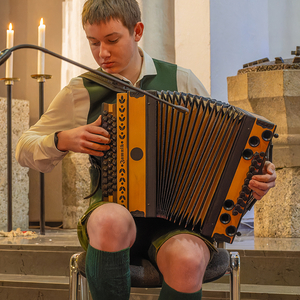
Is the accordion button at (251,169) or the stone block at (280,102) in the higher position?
the stone block at (280,102)

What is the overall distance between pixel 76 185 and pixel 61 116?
1.62m

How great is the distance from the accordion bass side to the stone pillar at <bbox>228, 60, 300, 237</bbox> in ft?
4.58

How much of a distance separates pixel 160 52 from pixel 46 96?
96 centimetres

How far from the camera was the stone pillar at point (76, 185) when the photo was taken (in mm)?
2975

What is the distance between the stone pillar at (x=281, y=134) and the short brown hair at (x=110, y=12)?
1.34m

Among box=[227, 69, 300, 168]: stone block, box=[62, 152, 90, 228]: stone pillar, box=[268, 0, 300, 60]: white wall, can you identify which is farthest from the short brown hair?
box=[268, 0, 300, 60]: white wall

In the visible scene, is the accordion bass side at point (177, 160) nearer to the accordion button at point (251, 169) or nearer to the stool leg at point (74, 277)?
the accordion button at point (251, 169)

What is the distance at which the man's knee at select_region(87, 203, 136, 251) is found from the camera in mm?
1043

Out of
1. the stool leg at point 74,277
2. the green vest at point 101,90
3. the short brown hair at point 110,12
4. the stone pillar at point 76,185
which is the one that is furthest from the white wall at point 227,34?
the stool leg at point 74,277

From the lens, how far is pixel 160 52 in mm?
3225

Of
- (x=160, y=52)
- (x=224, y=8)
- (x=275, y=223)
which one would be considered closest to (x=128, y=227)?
(x=275, y=223)

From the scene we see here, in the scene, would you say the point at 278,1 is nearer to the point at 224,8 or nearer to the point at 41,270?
the point at 224,8

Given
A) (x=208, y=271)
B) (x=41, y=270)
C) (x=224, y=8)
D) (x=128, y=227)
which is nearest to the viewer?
(x=128, y=227)

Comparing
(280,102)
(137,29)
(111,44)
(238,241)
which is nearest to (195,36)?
(280,102)
